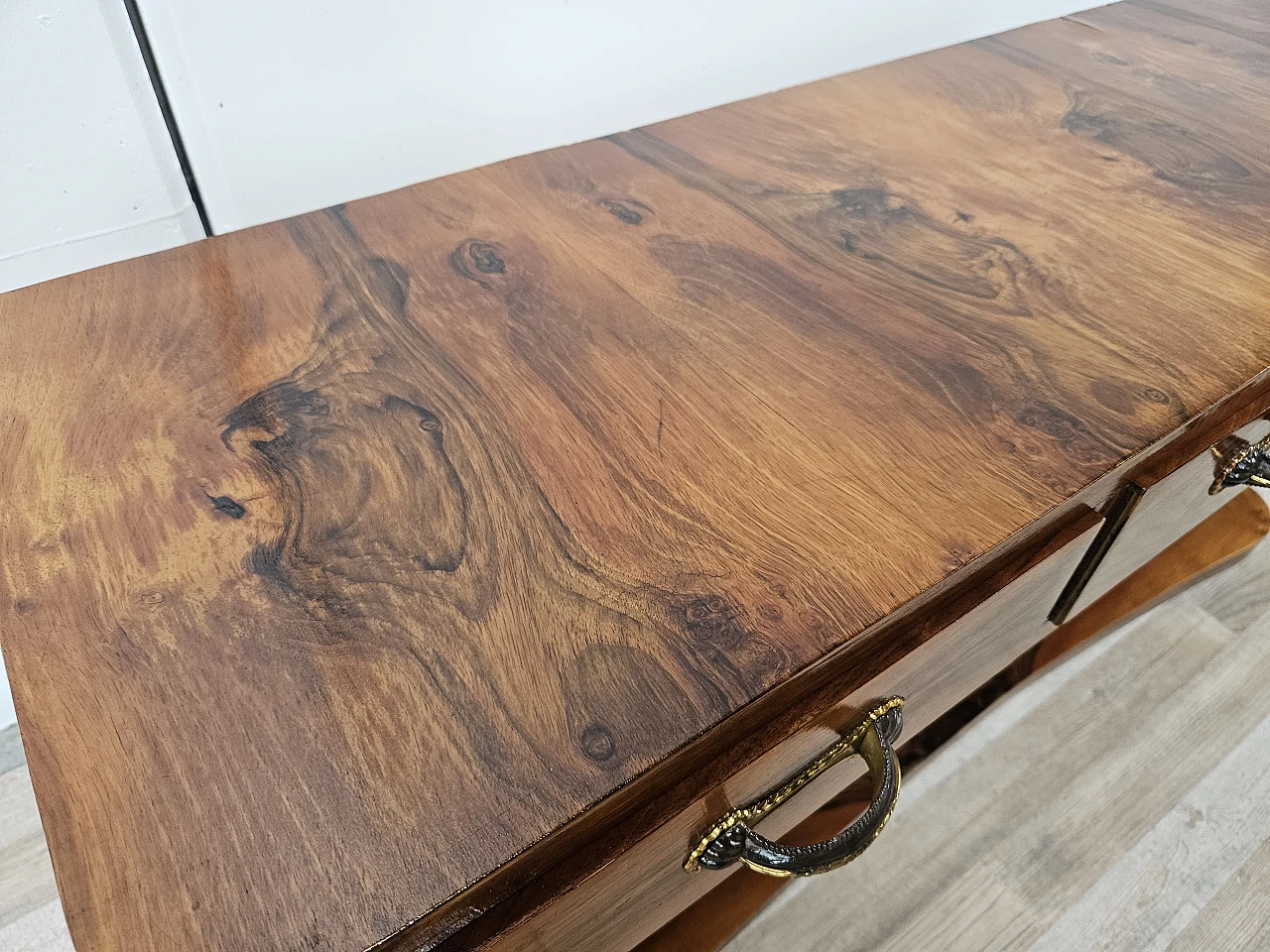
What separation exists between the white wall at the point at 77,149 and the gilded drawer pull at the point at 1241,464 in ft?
2.40

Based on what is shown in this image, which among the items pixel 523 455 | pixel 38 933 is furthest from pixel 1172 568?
pixel 38 933

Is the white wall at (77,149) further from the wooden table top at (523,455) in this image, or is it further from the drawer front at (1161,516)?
the drawer front at (1161,516)

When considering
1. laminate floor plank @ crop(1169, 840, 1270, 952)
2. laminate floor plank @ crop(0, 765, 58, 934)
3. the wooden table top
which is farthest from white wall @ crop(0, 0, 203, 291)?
laminate floor plank @ crop(1169, 840, 1270, 952)

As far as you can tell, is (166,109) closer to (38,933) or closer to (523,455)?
(523,455)

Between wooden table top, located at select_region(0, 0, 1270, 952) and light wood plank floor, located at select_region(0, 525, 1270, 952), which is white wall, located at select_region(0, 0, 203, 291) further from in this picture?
light wood plank floor, located at select_region(0, 525, 1270, 952)

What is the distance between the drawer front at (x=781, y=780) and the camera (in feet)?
1.16

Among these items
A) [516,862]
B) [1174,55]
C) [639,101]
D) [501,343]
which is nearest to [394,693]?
[516,862]

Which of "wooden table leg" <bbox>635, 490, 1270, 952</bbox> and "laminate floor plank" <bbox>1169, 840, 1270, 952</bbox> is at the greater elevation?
"wooden table leg" <bbox>635, 490, 1270, 952</bbox>

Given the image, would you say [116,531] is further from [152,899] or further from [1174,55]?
[1174,55]

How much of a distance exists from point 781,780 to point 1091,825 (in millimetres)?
556

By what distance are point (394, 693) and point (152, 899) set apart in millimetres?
95

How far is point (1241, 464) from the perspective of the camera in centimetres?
59

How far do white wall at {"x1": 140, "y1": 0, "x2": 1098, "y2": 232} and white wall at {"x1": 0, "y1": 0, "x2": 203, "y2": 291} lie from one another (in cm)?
2

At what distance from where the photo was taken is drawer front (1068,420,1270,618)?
1.72 feet
